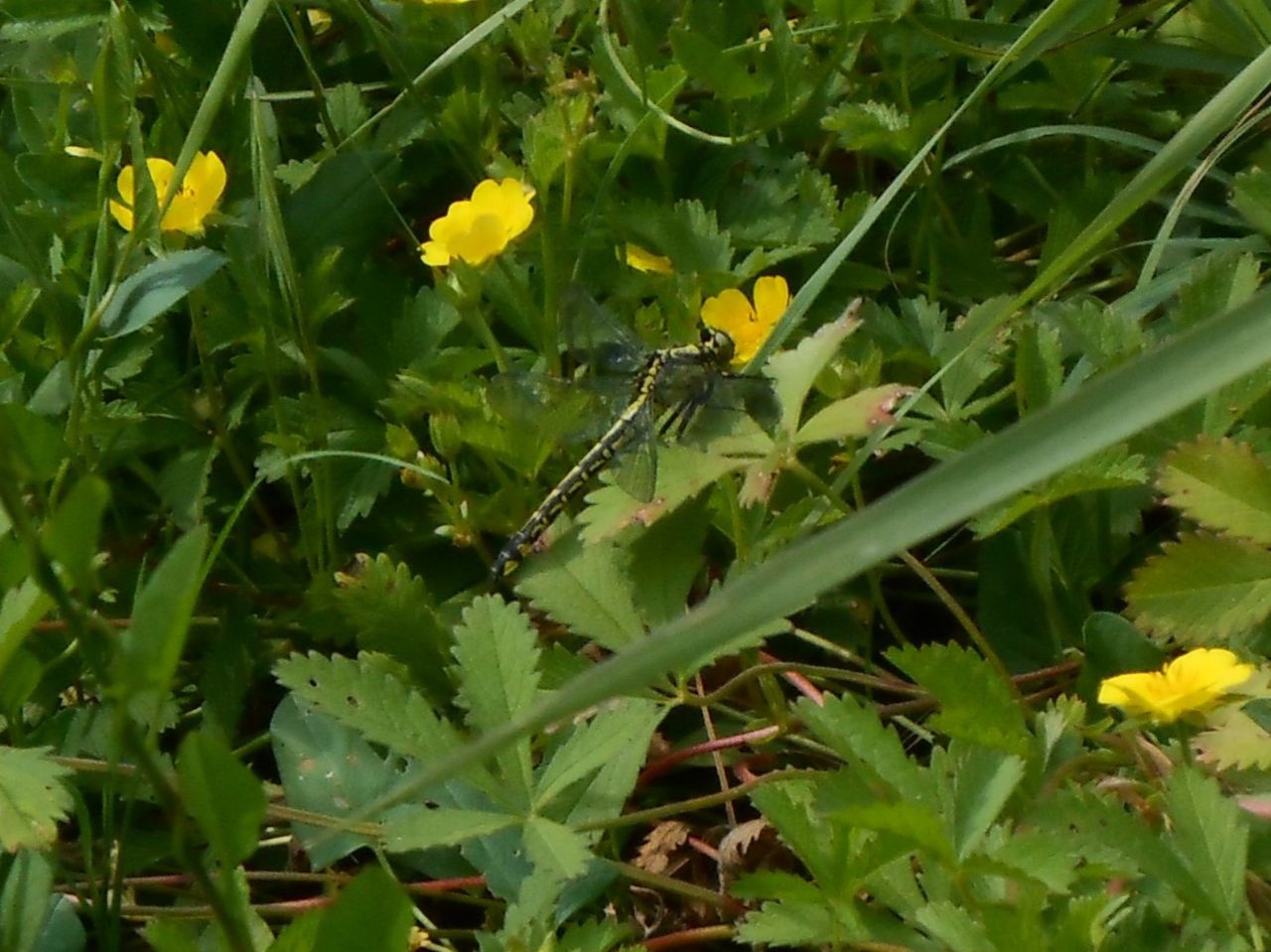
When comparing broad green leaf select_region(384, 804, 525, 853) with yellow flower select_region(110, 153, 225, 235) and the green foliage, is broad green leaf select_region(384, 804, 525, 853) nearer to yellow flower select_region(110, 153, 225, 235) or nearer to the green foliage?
the green foliage

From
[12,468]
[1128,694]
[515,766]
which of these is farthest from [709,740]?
[12,468]

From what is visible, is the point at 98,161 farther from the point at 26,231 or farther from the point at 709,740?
the point at 709,740

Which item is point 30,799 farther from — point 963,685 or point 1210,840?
point 1210,840

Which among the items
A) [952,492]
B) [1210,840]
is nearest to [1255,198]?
[1210,840]

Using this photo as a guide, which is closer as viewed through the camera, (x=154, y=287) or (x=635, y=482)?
(x=635, y=482)

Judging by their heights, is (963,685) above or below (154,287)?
below

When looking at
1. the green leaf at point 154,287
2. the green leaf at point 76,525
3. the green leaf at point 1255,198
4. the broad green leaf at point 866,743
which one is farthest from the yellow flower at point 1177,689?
the green leaf at point 154,287
